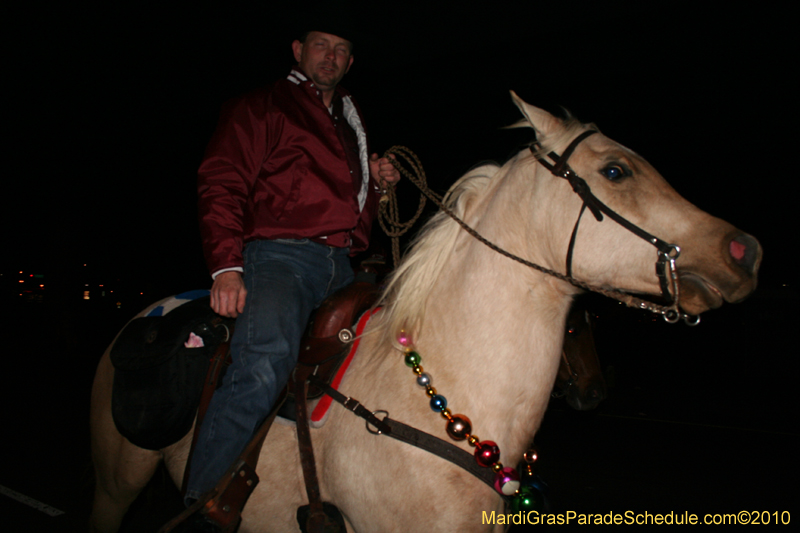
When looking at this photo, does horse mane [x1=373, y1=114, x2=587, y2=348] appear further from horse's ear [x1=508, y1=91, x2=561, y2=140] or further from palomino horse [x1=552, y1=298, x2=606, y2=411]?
palomino horse [x1=552, y1=298, x2=606, y2=411]

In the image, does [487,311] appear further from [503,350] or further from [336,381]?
[336,381]

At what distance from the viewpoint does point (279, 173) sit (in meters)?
2.07

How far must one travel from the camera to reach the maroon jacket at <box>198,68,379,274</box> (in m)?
1.89

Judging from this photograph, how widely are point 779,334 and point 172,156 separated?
17906mm

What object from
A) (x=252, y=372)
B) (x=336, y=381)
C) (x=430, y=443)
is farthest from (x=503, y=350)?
(x=252, y=372)

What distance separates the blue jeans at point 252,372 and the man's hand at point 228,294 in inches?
3.3

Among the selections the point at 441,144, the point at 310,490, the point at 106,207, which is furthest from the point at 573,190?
the point at 106,207

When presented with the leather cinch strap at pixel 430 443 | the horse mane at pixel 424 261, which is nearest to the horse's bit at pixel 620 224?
the horse mane at pixel 424 261

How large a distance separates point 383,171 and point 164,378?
1513mm

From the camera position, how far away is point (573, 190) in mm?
1547

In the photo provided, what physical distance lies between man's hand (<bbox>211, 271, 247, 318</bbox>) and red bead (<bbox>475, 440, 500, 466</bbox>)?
109 centimetres

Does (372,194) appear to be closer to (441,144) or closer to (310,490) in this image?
(310,490)

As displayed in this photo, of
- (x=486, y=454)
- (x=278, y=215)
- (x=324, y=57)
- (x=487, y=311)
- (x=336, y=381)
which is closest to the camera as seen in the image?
(x=486, y=454)

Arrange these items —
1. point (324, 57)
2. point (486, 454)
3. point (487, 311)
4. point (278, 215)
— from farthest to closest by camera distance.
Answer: point (324, 57)
point (278, 215)
point (487, 311)
point (486, 454)
